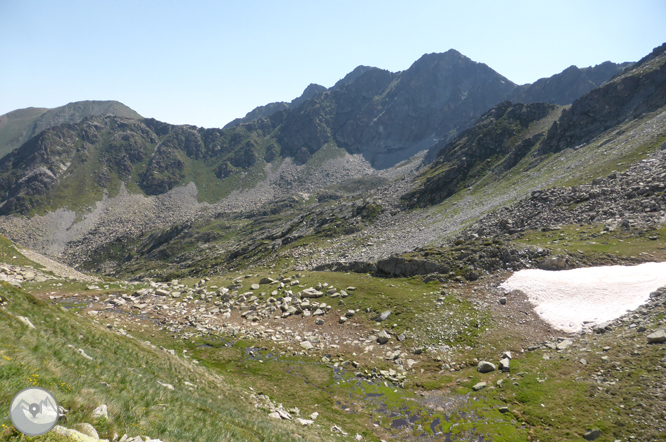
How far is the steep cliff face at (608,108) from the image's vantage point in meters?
91.4

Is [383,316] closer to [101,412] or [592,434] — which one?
[592,434]

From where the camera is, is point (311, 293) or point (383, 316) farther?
point (311, 293)

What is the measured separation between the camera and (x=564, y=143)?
97.6m

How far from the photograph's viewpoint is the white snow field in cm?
2589

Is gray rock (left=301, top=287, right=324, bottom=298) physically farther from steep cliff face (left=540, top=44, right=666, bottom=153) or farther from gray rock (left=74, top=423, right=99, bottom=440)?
steep cliff face (left=540, top=44, right=666, bottom=153)

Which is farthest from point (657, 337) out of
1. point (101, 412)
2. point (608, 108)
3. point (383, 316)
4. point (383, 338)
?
point (608, 108)

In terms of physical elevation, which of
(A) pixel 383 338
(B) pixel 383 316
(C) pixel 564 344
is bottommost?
(C) pixel 564 344

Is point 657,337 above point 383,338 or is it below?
above

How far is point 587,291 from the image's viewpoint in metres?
28.8

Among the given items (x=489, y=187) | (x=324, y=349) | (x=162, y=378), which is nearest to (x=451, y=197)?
(x=489, y=187)

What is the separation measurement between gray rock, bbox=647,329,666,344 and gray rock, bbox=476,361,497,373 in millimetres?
10180

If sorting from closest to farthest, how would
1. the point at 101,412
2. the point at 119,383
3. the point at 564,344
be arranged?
1. the point at 101,412
2. the point at 119,383
3. the point at 564,344

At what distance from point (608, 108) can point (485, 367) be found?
409ft

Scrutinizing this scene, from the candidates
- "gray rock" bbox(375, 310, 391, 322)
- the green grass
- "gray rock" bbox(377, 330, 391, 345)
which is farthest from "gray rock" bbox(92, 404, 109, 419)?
"gray rock" bbox(375, 310, 391, 322)
